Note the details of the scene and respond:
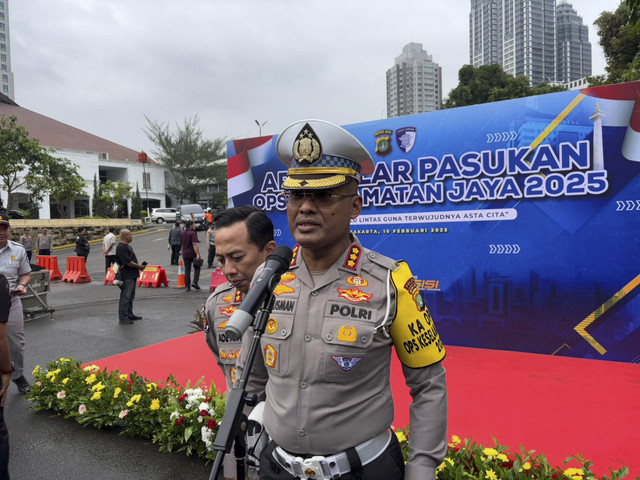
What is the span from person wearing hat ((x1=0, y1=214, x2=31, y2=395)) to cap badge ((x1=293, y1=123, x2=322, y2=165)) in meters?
4.46

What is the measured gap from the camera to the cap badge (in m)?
1.64

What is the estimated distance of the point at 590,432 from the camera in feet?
11.1

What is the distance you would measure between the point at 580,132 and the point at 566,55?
70469 mm

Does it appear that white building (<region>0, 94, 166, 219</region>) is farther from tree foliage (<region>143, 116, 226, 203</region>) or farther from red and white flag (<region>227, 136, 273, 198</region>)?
red and white flag (<region>227, 136, 273, 198</region>)

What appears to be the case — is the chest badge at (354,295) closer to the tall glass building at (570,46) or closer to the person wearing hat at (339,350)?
the person wearing hat at (339,350)

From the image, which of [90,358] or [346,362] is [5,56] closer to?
[90,358]

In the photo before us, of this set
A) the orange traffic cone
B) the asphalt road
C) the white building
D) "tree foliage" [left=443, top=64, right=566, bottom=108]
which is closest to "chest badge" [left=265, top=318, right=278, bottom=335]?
the asphalt road

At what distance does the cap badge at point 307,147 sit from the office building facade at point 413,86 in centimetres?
6622

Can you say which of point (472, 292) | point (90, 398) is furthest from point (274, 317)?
point (472, 292)

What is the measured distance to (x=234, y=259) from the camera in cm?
219

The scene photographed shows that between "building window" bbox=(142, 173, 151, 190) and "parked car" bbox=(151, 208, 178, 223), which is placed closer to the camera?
"parked car" bbox=(151, 208, 178, 223)

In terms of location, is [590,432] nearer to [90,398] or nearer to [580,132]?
[580,132]

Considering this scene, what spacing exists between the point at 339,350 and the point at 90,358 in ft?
20.5

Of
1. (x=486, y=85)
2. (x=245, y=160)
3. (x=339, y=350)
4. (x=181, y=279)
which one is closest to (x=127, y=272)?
(x=245, y=160)
